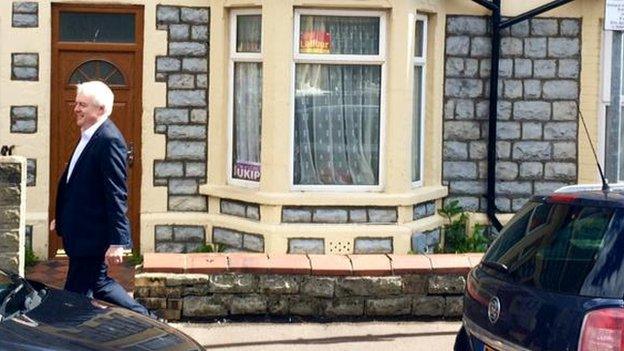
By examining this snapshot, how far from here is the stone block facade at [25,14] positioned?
39.6ft

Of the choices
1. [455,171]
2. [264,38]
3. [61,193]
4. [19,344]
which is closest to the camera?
[19,344]

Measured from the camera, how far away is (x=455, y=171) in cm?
1280

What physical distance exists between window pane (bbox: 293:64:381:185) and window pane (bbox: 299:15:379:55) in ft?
0.57

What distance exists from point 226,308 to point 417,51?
13.1 ft

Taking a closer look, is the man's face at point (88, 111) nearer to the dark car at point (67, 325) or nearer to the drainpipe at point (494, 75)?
the dark car at point (67, 325)

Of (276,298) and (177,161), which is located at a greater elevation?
(177,161)

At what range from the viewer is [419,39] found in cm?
1248

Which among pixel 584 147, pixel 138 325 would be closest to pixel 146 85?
pixel 584 147

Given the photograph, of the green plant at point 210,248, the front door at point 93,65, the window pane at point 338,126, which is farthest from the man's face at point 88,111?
the green plant at point 210,248

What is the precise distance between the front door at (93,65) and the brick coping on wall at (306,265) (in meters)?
2.78

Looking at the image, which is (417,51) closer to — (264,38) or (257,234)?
(264,38)

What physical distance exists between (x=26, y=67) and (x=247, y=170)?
2417 mm

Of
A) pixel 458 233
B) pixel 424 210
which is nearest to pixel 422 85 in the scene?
pixel 424 210

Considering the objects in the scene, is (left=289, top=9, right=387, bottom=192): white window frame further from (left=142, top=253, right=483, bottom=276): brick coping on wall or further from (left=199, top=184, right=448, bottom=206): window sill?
(left=142, top=253, right=483, bottom=276): brick coping on wall
